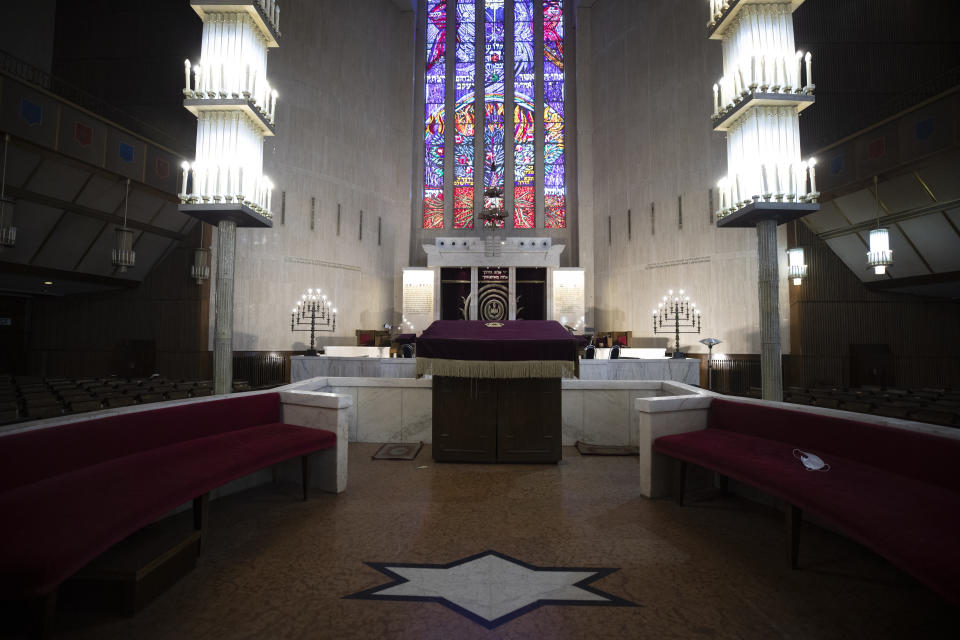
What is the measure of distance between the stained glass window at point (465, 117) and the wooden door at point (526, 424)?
35.1 feet

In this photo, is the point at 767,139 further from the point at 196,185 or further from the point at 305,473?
the point at 196,185

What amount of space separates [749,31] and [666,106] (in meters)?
8.21

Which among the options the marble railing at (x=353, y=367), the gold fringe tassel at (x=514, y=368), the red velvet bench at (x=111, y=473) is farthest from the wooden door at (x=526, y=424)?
the marble railing at (x=353, y=367)

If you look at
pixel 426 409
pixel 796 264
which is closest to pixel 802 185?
pixel 426 409

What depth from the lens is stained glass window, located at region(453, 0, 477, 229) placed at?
1488 cm

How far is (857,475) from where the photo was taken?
8.34ft

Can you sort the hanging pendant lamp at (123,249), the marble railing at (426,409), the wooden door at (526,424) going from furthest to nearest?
the hanging pendant lamp at (123,249), the marble railing at (426,409), the wooden door at (526,424)

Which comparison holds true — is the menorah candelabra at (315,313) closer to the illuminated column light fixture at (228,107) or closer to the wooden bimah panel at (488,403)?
the illuminated column light fixture at (228,107)

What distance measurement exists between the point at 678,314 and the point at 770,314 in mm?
6842

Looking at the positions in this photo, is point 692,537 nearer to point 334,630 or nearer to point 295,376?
point 334,630

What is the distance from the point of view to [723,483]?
394 cm

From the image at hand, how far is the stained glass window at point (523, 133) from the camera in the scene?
14805 millimetres

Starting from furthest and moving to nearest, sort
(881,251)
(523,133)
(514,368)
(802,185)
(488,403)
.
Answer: (523,133) < (881,251) < (488,403) < (514,368) < (802,185)

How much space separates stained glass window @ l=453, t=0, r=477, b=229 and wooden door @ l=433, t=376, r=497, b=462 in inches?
418
